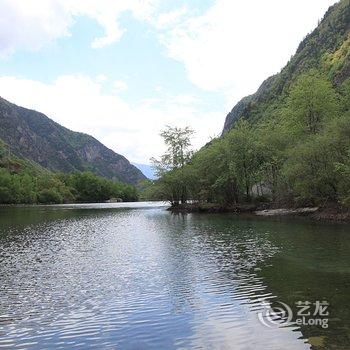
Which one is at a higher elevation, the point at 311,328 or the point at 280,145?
the point at 280,145

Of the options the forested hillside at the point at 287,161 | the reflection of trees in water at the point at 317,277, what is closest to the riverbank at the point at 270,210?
the forested hillside at the point at 287,161

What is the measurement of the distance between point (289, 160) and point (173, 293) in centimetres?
5018

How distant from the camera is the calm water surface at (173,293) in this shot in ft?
47.4

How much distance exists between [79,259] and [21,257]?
15.3 ft

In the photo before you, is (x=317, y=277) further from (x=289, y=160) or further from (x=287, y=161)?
(x=287, y=161)

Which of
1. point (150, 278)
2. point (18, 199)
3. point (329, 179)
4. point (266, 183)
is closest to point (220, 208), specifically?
point (266, 183)

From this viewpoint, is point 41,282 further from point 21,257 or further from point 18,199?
point 18,199

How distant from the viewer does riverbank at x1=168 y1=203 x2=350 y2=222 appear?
193ft

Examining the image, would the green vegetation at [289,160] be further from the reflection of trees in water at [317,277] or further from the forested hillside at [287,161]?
the reflection of trees in water at [317,277]

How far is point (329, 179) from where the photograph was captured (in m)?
60.5

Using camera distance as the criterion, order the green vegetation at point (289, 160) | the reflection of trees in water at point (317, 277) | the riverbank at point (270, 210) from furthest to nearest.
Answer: the green vegetation at point (289, 160) → the riverbank at point (270, 210) → the reflection of trees in water at point (317, 277)

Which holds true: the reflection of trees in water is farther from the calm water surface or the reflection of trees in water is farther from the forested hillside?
the forested hillside

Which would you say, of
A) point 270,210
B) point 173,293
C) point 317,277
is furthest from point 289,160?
point 173,293

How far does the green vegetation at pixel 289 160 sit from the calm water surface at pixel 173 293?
22857 millimetres
